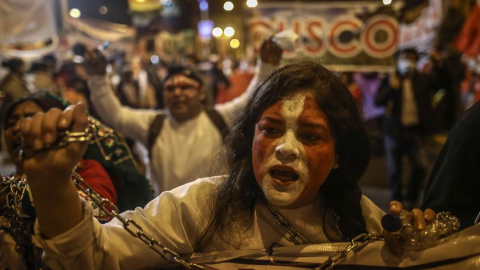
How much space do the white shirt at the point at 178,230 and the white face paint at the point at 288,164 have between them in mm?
161

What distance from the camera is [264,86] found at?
1982mm

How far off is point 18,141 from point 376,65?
11.9 ft

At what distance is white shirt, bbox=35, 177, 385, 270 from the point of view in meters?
1.61

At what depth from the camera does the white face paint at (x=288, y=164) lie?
177 cm

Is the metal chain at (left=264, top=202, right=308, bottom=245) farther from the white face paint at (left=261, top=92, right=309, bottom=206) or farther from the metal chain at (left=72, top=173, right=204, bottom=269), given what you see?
the metal chain at (left=72, top=173, right=204, bottom=269)

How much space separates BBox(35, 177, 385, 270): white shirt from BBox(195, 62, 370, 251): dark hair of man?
0.04 metres

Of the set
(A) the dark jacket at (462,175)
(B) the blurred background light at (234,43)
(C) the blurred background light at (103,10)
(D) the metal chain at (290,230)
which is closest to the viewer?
(D) the metal chain at (290,230)

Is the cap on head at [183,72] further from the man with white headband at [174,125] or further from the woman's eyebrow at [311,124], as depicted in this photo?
the woman's eyebrow at [311,124]

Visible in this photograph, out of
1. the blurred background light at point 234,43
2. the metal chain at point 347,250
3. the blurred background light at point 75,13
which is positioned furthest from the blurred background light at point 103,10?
the metal chain at point 347,250

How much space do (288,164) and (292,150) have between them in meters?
0.05

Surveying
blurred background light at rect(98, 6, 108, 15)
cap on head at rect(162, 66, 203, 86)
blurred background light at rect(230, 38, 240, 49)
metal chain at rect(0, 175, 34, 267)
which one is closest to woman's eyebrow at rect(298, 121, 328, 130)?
metal chain at rect(0, 175, 34, 267)

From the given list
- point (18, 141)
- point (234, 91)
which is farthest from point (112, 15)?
point (18, 141)

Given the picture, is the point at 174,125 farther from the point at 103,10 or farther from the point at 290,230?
the point at 103,10

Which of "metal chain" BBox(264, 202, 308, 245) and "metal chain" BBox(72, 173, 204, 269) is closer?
"metal chain" BBox(72, 173, 204, 269)
